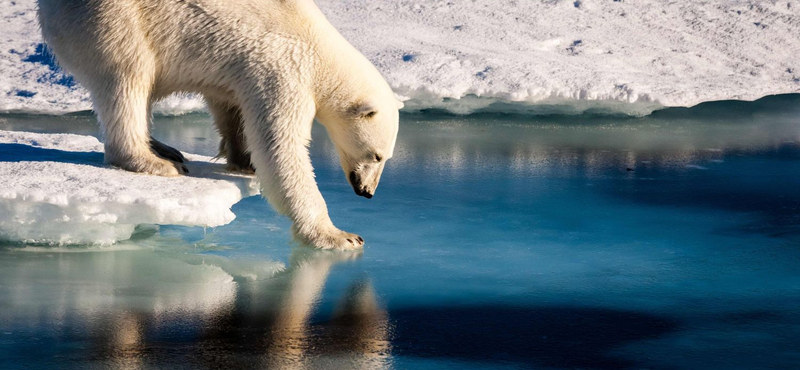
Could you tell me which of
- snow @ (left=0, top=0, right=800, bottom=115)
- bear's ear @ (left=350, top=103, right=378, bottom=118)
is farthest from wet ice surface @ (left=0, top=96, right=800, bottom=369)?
snow @ (left=0, top=0, right=800, bottom=115)

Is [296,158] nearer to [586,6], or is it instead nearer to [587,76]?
[587,76]

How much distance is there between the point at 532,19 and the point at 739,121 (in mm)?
2451

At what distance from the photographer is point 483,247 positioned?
4738mm

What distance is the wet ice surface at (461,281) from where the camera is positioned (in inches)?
127

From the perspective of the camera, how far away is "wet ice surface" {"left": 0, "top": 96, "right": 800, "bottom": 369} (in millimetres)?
3234

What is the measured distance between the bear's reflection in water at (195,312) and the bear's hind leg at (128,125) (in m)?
0.46

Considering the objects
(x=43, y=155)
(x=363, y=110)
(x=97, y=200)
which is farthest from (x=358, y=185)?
(x=43, y=155)

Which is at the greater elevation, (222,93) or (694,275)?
(222,93)

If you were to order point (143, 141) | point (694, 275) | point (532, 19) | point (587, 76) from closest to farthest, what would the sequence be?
point (694, 275)
point (143, 141)
point (587, 76)
point (532, 19)

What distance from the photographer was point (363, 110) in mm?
4418

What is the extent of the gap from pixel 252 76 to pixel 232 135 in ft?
2.24

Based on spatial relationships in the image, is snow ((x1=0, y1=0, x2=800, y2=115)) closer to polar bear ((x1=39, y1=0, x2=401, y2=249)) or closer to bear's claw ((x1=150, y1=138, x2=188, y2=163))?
bear's claw ((x1=150, y1=138, x2=188, y2=163))

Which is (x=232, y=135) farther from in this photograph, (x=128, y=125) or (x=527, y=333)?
(x=527, y=333)

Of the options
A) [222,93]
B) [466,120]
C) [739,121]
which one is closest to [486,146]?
[466,120]
